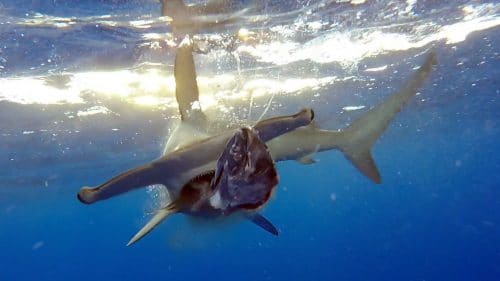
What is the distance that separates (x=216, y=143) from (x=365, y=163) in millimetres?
4174

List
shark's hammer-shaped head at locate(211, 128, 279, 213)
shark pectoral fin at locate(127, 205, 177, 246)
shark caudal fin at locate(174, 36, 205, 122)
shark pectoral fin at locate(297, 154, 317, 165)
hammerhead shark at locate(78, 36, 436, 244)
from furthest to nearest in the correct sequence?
shark pectoral fin at locate(297, 154, 317, 165) < shark caudal fin at locate(174, 36, 205, 122) < shark pectoral fin at locate(127, 205, 177, 246) < hammerhead shark at locate(78, 36, 436, 244) < shark's hammer-shaped head at locate(211, 128, 279, 213)

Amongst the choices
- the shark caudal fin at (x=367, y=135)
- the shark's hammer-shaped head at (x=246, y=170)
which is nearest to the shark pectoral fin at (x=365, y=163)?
the shark caudal fin at (x=367, y=135)

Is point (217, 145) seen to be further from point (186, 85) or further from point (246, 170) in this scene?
point (186, 85)

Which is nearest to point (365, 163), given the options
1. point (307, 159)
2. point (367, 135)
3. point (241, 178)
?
point (367, 135)

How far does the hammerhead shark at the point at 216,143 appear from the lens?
3066 mm

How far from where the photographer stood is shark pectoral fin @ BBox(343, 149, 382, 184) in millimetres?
6434

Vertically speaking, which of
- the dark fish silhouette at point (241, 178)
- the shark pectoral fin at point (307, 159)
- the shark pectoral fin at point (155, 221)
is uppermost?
the dark fish silhouette at point (241, 178)

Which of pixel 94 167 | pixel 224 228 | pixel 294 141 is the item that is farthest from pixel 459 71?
pixel 94 167

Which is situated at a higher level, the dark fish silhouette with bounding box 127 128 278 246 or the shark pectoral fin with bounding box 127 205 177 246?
the dark fish silhouette with bounding box 127 128 278 246

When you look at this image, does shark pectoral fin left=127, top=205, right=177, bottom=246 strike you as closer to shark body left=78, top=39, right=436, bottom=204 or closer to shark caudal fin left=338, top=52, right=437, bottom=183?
shark body left=78, top=39, right=436, bottom=204

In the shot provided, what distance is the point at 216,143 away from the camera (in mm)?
3055

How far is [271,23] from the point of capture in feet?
37.3

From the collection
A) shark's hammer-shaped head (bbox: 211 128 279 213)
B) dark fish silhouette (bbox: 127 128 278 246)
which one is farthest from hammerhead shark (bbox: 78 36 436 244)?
shark's hammer-shaped head (bbox: 211 128 279 213)

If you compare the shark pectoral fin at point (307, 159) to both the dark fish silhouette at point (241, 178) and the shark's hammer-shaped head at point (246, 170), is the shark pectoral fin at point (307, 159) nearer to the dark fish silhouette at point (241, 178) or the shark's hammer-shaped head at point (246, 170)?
the dark fish silhouette at point (241, 178)
